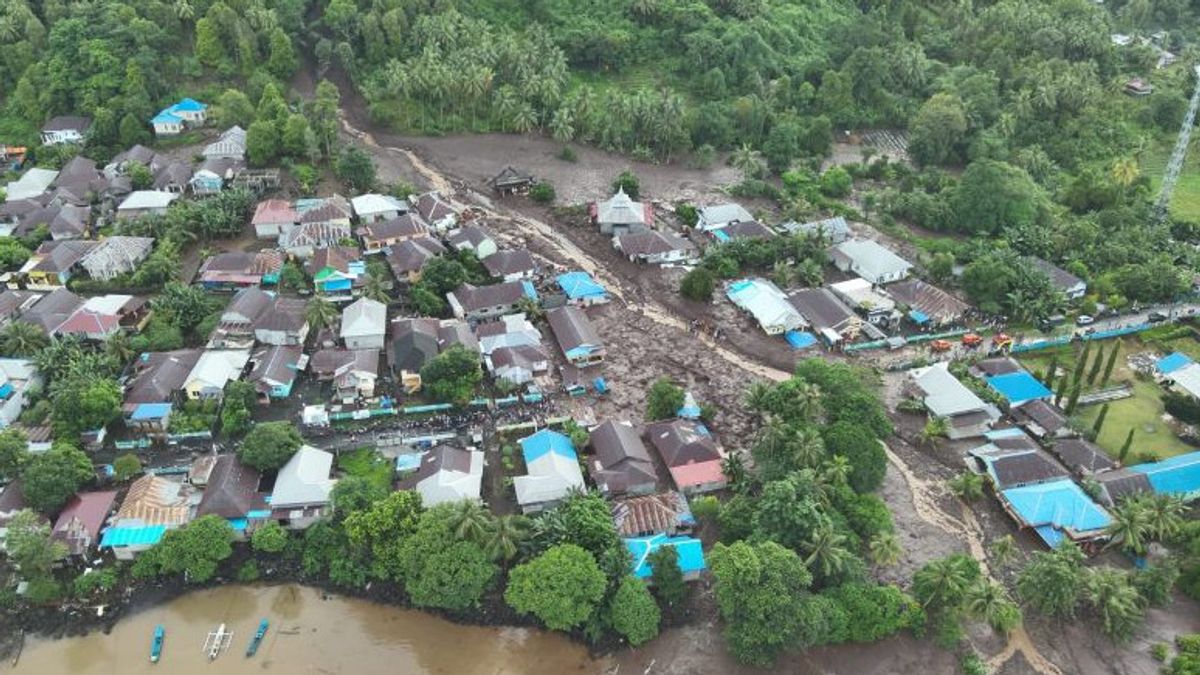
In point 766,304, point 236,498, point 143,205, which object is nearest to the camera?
point 236,498

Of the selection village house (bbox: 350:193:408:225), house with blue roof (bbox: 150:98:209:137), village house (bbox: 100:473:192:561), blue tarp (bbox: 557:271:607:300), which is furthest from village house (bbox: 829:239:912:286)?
house with blue roof (bbox: 150:98:209:137)

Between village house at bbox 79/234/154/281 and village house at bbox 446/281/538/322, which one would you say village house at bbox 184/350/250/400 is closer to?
village house at bbox 446/281/538/322

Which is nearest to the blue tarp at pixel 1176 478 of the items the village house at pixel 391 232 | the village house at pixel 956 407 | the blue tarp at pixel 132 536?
the village house at pixel 956 407

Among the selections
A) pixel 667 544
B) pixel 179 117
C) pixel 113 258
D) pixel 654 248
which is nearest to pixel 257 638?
pixel 667 544

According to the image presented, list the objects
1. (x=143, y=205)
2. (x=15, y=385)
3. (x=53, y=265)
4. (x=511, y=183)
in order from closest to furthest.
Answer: (x=15, y=385)
(x=53, y=265)
(x=143, y=205)
(x=511, y=183)

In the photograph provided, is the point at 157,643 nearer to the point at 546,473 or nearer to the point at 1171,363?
the point at 546,473

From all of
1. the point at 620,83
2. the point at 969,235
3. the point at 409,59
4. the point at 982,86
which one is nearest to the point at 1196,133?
the point at 982,86

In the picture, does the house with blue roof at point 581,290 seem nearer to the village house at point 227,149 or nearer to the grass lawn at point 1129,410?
the grass lawn at point 1129,410
